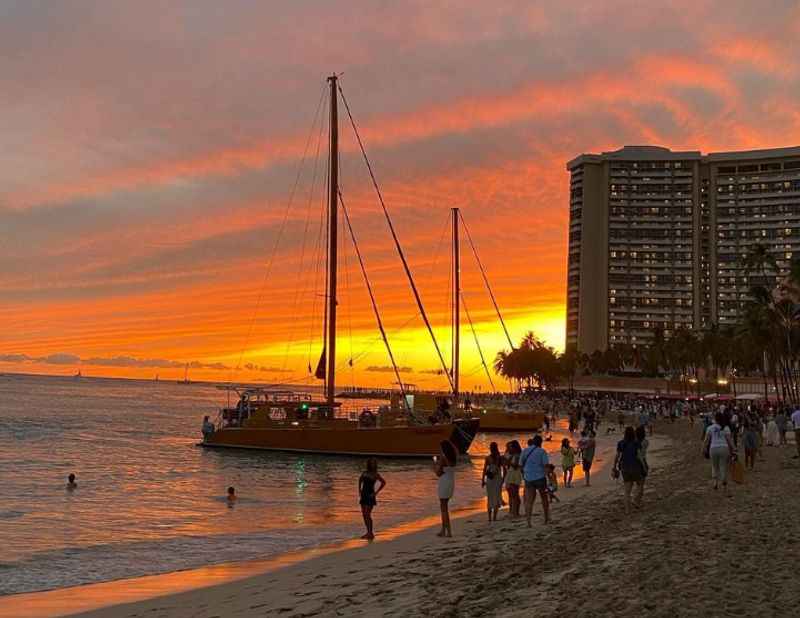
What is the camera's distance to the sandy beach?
27.5 feet

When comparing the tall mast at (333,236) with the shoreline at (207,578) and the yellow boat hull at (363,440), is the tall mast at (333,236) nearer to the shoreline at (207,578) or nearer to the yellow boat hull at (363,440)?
the yellow boat hull at (363,440)

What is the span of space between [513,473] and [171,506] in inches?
568

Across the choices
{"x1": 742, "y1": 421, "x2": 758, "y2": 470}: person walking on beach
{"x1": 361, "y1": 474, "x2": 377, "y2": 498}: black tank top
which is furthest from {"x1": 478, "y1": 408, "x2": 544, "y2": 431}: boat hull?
{"x1": 361, "y1": 474, "x2": 377, "y2": 498}: black tank top

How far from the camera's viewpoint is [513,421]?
227 feet

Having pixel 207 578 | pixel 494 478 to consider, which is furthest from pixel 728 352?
pixel 207 578

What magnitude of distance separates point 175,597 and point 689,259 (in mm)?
197086

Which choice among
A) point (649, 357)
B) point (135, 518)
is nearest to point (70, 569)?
point (135, 518)

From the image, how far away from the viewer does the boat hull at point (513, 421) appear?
68.8 meters

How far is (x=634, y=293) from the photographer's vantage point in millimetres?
194750

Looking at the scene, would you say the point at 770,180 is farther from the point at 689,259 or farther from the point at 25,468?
the point at 25,468

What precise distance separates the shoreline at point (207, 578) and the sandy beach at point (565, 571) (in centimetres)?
12

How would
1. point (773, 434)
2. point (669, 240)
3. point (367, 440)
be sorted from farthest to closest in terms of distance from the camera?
1. point (669, 240)
2. point (367, 440)
3. point (773, 434)

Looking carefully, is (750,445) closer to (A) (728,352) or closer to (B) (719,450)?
(B) (719,450)

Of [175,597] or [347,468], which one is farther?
[347,468]
